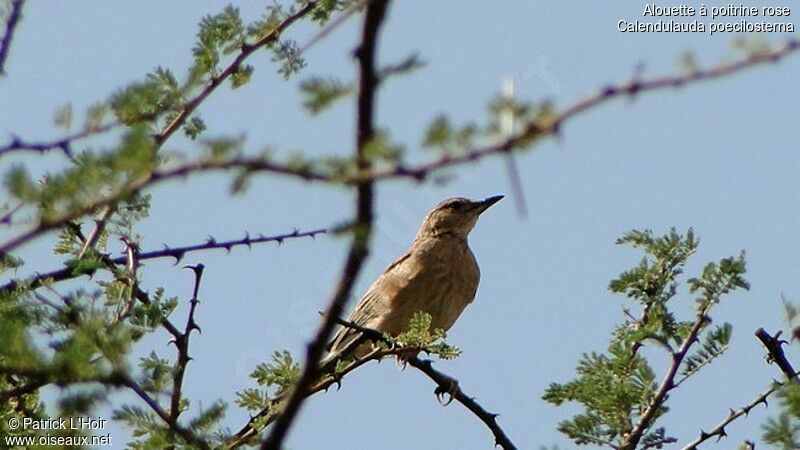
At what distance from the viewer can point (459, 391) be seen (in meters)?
5.97

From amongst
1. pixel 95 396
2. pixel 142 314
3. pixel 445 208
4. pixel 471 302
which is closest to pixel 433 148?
pixel 95 396

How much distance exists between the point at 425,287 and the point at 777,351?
4627mm

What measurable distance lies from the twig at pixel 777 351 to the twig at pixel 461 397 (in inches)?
46.0

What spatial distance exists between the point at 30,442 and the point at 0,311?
0.50m

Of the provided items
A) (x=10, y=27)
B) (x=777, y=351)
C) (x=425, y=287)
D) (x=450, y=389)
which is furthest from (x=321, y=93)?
(x=425, y=287)

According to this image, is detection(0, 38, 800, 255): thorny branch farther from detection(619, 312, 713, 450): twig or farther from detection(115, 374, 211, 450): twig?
detection(619, 312, 713, 450): twig

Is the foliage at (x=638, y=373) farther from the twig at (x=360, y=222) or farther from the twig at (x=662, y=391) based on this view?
the twig at (x=360, y=222)

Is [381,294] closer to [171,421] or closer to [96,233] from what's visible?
[96,233]

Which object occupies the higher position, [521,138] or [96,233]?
[96,233]

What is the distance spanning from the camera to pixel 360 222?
2199 millimetres

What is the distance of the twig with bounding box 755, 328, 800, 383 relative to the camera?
4508 millimetres

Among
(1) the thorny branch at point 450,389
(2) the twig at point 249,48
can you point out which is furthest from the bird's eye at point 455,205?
(2) the twig at point 249,48

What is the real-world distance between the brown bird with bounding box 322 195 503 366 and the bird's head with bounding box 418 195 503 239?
0.7 inches

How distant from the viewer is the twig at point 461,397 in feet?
17.6
